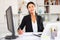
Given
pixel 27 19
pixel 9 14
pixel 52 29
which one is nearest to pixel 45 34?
pixel 52 29

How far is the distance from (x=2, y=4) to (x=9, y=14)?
2.93 m

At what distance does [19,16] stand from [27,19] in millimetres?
1906

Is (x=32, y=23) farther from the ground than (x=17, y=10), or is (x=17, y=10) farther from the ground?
(x=17, y=10)

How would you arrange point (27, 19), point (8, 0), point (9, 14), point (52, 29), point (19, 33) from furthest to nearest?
point (8, 0), point (27, 19), point (19, 33), point (9, 14), point (52, 29)

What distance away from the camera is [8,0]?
4910 mm

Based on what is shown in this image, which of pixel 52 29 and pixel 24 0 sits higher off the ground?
pixel 24 0

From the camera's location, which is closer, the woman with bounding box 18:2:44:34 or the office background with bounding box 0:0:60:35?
the woman with bounding box 18:2:44:34

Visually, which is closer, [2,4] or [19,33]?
[19,33]

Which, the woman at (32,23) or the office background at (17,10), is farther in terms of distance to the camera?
the office background at (17,10)

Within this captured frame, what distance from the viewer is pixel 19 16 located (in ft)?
16.7

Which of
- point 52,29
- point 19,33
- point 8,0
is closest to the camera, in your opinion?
point 52,29

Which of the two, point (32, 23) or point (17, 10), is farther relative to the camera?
point (17, 10)

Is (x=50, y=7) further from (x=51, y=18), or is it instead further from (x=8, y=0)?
(x=8, y=0)

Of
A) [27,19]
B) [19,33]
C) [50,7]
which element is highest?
[50,7]
